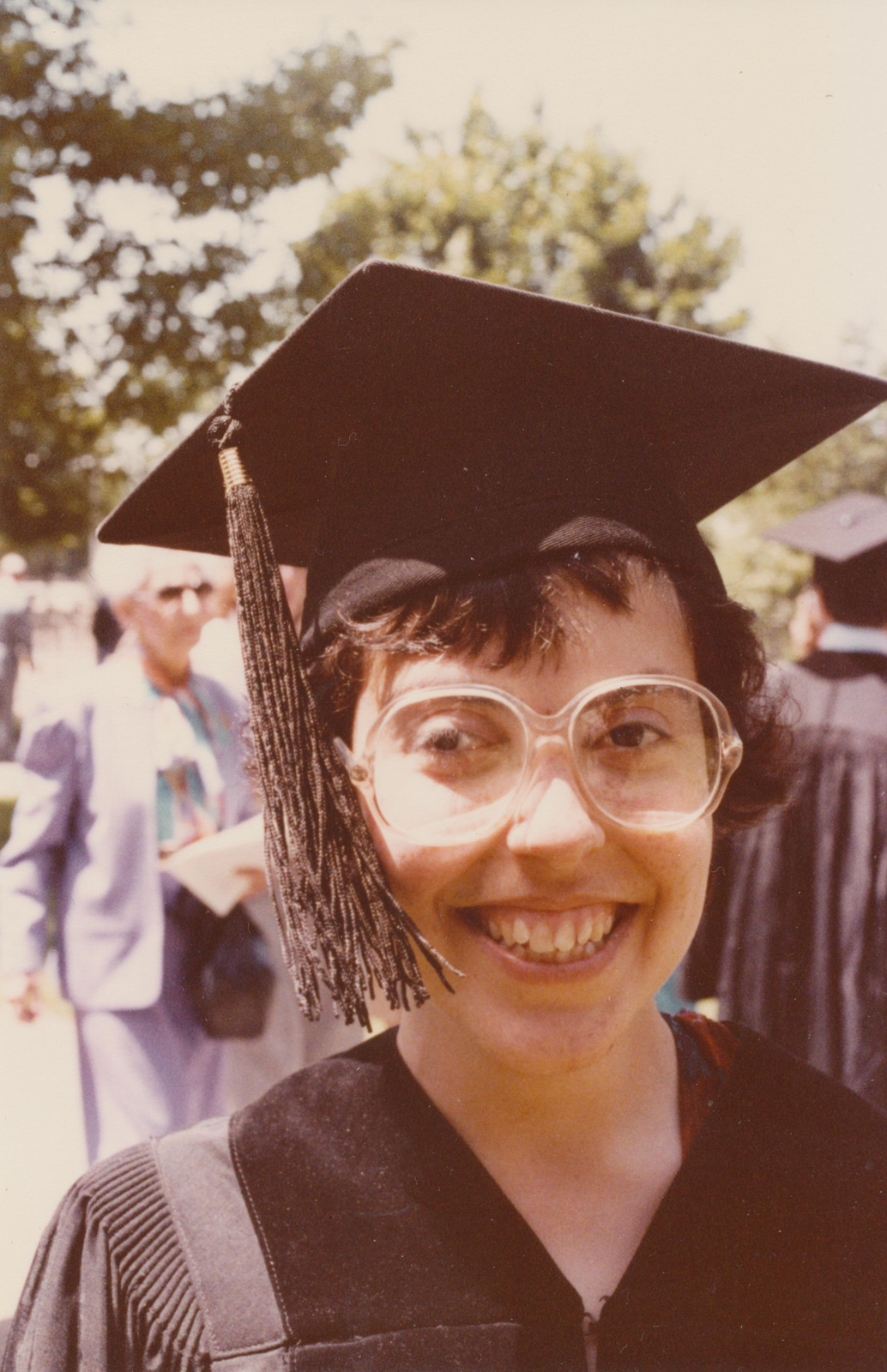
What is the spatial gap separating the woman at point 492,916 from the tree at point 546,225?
48.8 feet

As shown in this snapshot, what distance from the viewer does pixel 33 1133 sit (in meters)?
4.29

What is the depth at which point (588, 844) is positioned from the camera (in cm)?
115

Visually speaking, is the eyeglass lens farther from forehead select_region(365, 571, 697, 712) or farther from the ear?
the ear

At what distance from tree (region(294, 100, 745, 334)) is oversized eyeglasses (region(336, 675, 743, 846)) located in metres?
15.1

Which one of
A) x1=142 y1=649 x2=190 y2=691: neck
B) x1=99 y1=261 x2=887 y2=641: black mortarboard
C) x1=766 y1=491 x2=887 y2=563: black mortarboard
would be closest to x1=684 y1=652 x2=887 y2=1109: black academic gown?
x1=766 y1=491 x2=887 y2=563: black mortarboard

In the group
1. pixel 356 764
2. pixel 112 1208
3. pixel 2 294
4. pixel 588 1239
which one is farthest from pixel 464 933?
pixel 2 294

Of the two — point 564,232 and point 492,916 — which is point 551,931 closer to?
point 492,916

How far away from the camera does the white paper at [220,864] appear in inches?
128

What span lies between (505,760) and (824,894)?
2.64 metres

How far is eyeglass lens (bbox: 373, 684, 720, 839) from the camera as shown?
3.92ft

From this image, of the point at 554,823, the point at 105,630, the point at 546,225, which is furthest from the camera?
the point at 546,225

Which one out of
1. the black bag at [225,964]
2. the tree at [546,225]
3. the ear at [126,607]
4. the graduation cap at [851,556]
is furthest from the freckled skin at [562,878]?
the tree at [546,225]

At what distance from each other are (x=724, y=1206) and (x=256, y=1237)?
1.67 ft

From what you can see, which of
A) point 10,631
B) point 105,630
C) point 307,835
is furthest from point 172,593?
point 10,631
